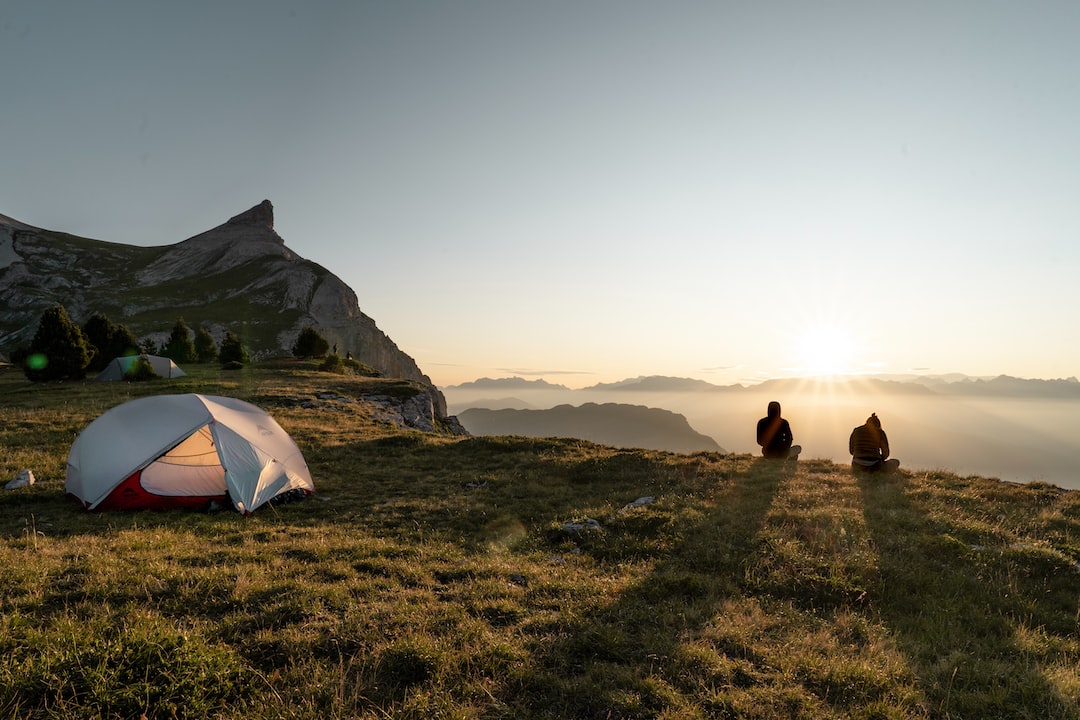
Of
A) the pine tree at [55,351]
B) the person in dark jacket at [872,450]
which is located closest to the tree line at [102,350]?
the pine tree at [55,351]

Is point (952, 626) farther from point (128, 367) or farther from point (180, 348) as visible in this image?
point (180, 348)

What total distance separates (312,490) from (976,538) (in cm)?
1740

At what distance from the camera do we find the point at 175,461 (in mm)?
13641

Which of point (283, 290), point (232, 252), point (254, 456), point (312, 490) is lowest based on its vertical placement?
point (312, 490)

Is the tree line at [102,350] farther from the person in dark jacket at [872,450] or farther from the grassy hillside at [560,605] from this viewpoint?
the person in dark jacket at [872,450]

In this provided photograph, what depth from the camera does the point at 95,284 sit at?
162000mm

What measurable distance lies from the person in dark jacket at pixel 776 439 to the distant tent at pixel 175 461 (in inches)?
671

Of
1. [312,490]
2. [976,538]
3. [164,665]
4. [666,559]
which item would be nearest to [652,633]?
[666,559]

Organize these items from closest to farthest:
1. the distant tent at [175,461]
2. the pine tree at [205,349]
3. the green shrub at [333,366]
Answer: the distant tent at [175,461], the green shrub at [333,366], the pine tree at [205,349]

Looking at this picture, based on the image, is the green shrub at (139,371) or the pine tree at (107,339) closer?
the green shrub at (139,371)

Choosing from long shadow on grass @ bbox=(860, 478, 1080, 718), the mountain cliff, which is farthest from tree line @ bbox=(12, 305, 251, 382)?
long shadow on grass @ bbox=(860, 478, 1080, 718)

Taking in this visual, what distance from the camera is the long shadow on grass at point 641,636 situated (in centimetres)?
512

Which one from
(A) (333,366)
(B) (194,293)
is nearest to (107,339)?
(A) (333,366)

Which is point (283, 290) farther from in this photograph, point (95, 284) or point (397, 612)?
point (397, 612)
